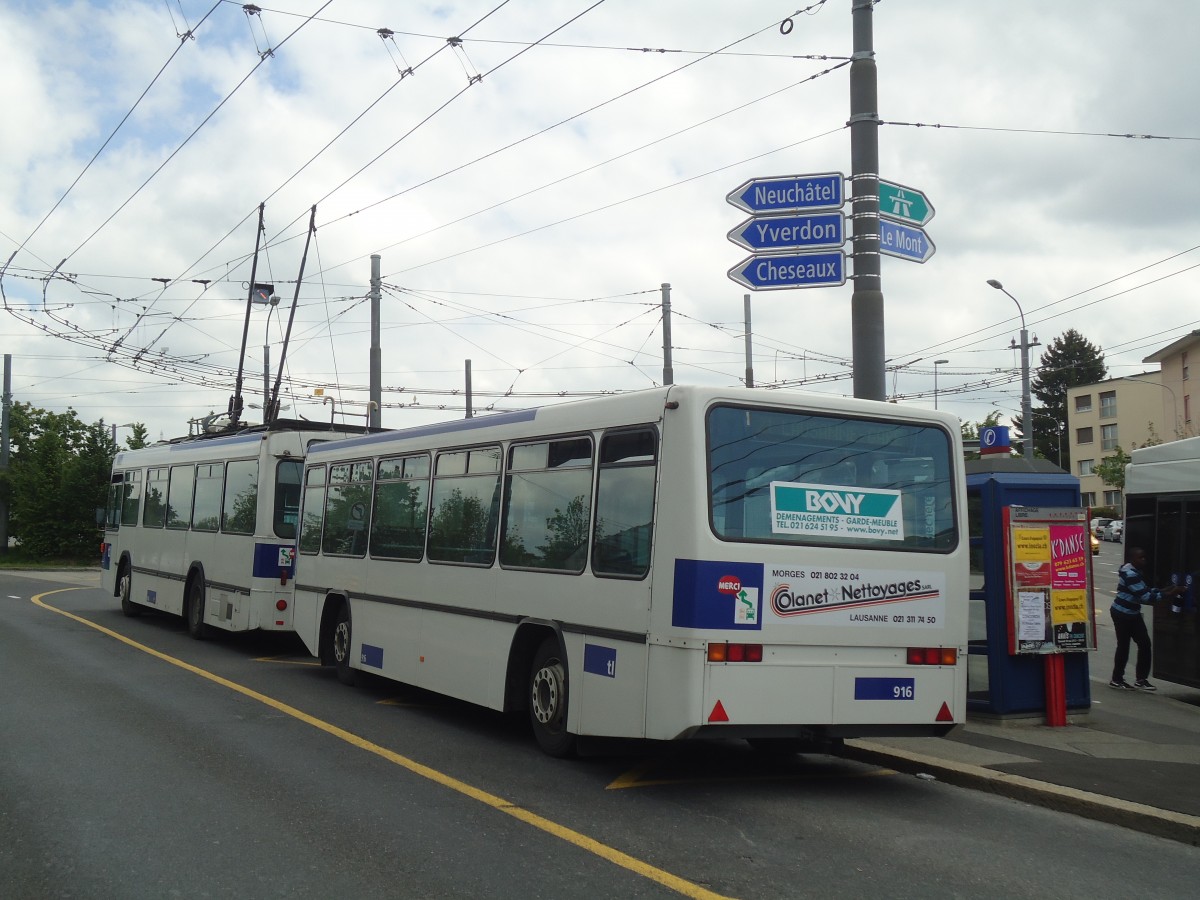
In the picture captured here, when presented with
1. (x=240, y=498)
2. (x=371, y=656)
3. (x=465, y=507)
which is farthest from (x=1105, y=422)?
(x=465, y=507)

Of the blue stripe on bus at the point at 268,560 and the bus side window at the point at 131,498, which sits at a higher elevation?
the bus side window at the point at 131,498

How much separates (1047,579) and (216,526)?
1189 centimetres

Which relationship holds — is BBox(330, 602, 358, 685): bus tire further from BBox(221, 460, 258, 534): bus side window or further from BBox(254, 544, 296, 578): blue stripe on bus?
BBox(221, 460, 258, 534): bus side window

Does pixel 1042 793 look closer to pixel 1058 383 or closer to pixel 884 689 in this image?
pixel 884 689

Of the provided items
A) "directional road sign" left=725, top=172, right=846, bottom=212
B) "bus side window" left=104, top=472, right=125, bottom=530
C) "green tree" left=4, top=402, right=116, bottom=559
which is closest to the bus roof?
"directional road sign" left=725, top=172, right=846, bottom=212

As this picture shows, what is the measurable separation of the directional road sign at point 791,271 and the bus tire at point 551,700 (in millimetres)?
4438

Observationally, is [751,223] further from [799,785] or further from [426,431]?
[799,785]

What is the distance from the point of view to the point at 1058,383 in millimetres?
105688

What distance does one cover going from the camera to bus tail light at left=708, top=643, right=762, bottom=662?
7.50 meters

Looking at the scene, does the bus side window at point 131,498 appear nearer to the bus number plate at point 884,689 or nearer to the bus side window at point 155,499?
the bus side window at point 155,499

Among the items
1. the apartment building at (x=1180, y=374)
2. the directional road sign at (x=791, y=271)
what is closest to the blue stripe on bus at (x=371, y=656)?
the directional road sign at (x=791, y=271)

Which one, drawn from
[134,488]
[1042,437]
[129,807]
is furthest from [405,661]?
[1042,437]

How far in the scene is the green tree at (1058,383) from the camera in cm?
10281

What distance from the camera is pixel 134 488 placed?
862 inches
